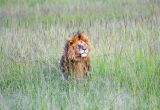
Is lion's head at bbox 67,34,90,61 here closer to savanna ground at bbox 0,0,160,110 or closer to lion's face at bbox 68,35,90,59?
→ lion's face at bbox 68,35,90,59

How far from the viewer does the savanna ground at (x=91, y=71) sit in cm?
441

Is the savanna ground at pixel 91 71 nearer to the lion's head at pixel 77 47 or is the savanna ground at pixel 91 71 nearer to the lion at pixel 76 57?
the lion at pixel 76 57

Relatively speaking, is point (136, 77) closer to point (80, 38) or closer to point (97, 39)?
point (80, 38)

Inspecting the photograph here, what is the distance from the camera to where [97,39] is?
22.8 ft

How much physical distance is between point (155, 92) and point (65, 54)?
92cm

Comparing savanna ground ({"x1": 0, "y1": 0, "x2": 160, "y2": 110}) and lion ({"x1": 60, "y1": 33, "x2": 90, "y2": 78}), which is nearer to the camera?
savanna ground ({"x1": 0, "y1": 0, "x2": 160, "y2": 110})

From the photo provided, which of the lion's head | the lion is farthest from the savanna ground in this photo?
the lion's head

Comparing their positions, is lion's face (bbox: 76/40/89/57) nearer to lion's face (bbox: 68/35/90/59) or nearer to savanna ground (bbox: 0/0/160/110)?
lion's face (bbox: 68/35/90/59)

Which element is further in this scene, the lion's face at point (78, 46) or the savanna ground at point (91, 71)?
the lion's face at point (78, 46)

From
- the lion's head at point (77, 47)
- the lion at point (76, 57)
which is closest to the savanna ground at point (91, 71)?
the lion at point (76, 57)

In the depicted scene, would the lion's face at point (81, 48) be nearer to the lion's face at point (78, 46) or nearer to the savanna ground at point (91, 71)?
the lion's face at point (78, 46)

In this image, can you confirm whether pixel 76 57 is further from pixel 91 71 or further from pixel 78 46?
pixel 91 71

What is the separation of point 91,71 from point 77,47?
28.4 inches

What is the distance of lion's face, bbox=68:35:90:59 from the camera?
463cm
